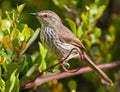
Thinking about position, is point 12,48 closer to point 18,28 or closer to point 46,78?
point 18,28

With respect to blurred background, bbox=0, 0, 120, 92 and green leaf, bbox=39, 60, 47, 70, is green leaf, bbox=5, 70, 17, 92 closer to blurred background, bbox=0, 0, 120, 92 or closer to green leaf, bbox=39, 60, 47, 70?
green leaf, bbox=39, 60, 47, 70

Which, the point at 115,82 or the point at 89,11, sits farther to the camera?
the point at 115,82

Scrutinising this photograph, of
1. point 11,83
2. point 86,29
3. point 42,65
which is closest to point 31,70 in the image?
point 42,65

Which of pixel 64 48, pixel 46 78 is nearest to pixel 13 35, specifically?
pixel 46 78

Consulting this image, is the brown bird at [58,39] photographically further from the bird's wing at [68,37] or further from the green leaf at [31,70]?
the green leaf at [31,70]

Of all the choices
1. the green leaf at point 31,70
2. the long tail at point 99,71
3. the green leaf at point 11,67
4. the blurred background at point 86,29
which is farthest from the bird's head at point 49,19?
the green leaf at point 11,67

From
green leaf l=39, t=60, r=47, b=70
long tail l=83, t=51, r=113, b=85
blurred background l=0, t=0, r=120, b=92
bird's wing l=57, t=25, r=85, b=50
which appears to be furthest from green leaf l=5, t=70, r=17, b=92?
long tail l=83, t=51, r=113, b=85

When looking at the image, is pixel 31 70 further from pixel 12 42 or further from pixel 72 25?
pixel 72 25
